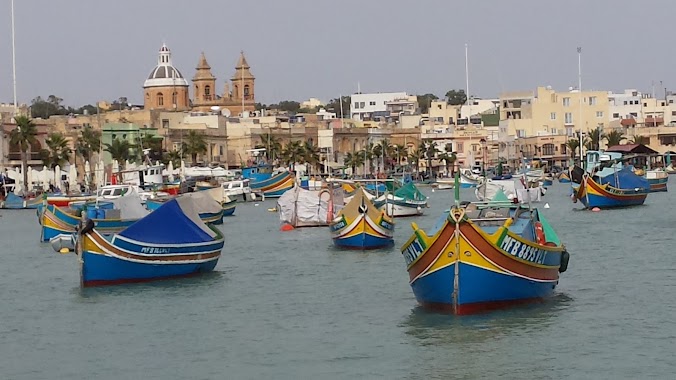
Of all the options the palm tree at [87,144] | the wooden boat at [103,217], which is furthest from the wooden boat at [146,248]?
the palm tree at [87,144]

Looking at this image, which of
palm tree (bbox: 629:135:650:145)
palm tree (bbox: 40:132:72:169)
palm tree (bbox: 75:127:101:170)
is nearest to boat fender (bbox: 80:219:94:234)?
→ palm tree (bbox: 40:132:72:169)

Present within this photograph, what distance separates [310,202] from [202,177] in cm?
4839

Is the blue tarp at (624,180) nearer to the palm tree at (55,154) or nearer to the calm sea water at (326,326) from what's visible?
the calm sea water at (326,326)

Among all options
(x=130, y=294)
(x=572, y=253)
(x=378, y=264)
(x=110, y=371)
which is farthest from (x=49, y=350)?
(x=572, y=253)

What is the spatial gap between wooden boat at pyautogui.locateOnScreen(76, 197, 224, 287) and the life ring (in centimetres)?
1036

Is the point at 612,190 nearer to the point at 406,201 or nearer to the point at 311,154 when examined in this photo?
the point at 406,201

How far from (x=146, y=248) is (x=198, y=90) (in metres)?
138

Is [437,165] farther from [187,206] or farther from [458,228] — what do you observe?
[458,228]

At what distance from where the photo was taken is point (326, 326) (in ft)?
108

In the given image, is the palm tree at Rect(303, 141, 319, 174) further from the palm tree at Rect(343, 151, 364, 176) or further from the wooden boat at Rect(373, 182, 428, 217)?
the wooden boat at Rect(373, 182, 428, 217)

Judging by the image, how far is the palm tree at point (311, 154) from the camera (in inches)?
5712

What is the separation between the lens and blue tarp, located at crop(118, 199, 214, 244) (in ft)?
131

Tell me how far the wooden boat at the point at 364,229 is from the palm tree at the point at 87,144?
258ft

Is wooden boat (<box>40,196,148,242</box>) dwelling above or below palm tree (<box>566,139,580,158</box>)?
below
